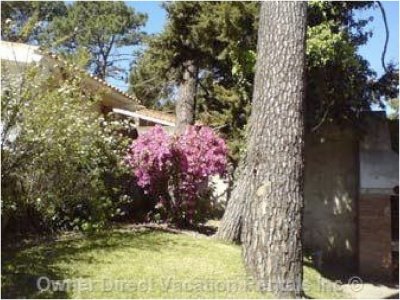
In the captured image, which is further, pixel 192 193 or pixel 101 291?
pixel 192 193

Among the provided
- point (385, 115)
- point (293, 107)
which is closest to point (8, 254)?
point (293, 107)

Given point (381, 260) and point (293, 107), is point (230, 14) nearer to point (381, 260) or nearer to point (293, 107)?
point (293, 107)

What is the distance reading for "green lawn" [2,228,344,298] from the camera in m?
6.34

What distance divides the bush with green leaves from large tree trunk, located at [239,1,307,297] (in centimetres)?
333

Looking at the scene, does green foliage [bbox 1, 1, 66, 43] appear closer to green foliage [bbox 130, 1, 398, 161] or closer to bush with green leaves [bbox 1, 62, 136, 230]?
bush with green leaves [bbox 1, 62, 136, 230]

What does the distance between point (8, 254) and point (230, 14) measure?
7.22m

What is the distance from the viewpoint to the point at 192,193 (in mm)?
11438

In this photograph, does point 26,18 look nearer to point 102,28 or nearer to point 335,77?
point 102,28

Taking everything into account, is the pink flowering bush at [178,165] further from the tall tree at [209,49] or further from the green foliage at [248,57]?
the tall tree at [209,49]

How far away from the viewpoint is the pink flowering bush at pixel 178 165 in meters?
11.3

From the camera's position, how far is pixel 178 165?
11469mm

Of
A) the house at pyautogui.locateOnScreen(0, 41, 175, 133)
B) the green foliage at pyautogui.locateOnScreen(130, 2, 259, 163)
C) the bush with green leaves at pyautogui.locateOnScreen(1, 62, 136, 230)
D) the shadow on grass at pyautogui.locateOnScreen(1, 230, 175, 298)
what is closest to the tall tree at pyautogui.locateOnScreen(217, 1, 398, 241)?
the green foliage at pyautogui.locateOnScreen(130, 2, 259, 163)

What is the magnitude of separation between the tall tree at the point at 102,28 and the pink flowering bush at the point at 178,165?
23.2m

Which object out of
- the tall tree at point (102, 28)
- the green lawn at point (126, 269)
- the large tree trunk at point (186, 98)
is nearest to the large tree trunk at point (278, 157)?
the green lawn at point (126, 269)
